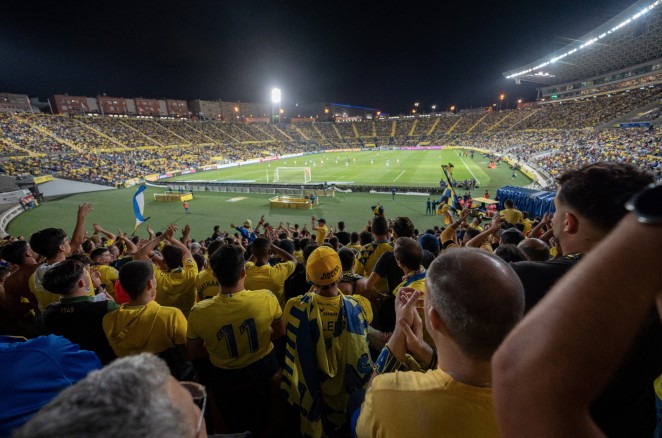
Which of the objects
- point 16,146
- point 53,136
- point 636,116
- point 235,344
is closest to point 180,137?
point 53,136

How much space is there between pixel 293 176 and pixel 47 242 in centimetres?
3626

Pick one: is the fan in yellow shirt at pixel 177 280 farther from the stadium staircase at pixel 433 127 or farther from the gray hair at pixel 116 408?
the stadium staircase at pixel 433 127

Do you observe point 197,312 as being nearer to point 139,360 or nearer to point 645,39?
point 139,360

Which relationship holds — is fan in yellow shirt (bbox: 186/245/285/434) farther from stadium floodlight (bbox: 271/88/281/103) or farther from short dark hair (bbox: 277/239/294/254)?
stadium floodlight (bbox: 271/88/281/103)

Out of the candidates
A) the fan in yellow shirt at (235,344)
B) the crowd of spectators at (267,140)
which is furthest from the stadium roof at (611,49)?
the fan in yellow shirt at (235,344)

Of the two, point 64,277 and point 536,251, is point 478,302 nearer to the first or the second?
point 536,251

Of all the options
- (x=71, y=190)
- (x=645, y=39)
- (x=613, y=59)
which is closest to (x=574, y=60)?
(x=613, y=59)

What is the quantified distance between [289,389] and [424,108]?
569ft

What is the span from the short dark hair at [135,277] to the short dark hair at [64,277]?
59 cm

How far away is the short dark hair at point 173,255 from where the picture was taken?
Result: 15.6ft

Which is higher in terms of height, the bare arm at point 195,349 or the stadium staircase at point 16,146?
the stadium staircase at point 16,146

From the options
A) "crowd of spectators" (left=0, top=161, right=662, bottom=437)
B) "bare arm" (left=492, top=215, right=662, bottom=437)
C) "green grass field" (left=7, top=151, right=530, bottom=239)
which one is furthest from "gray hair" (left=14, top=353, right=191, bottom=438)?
"green grass field" (left=7, top=151, right=530, bottom=239)

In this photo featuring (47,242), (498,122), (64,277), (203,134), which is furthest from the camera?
(498,122)

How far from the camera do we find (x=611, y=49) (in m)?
46.2
